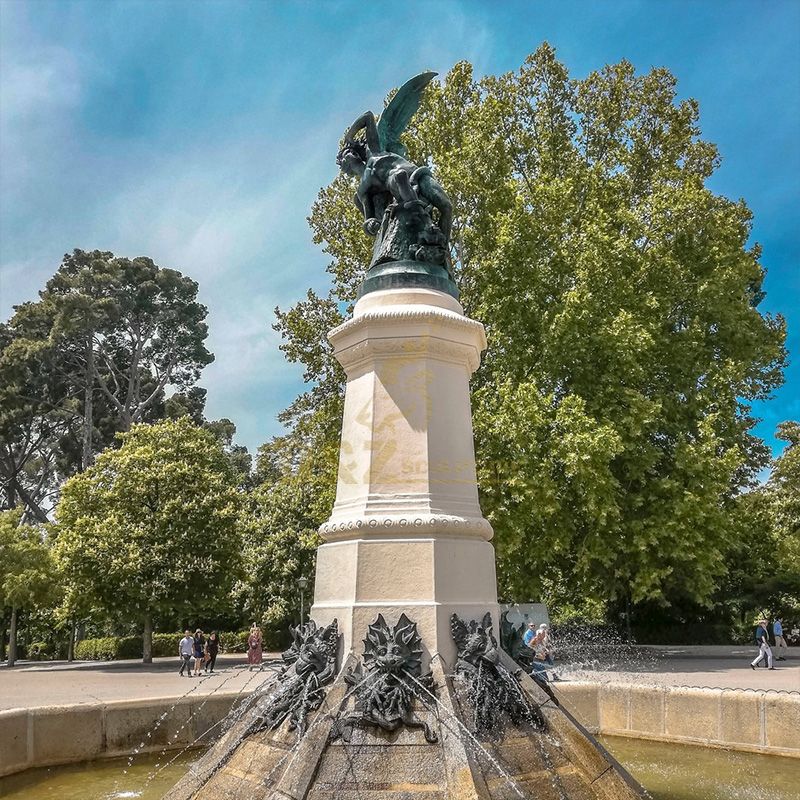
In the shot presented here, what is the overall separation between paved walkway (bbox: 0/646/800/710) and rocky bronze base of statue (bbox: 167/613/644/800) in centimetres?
802

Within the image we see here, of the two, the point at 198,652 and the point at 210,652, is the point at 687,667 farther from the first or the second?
the point at 198,652

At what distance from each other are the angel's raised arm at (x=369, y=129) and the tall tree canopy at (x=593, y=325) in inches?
479

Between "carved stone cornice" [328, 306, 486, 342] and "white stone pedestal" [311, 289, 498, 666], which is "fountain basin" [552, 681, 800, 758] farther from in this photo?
"carved stone cornice" [328, 306, 486, 342]

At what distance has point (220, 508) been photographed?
105 feet

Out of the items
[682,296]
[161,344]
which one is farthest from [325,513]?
[161,344]

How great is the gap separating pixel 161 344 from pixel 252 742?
2120 inches

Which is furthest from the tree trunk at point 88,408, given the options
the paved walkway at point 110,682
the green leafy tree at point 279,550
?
the paved walkway at point 110,682

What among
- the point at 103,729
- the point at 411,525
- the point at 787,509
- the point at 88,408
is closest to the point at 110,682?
the point at 103,729

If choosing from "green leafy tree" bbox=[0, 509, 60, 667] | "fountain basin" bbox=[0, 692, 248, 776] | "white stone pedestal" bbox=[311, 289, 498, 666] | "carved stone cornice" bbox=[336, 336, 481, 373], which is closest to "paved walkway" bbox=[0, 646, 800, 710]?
"green leafy tree" bbox=[0, 509, 60, 667]

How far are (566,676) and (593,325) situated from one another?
11.1m

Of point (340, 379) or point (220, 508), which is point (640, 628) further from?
point (220, 508)

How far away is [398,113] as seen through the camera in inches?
377

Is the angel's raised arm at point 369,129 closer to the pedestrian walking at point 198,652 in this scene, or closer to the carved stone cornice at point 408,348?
the carved stone cornice at point 408,348

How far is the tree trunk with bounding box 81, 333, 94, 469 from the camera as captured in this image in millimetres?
50125
